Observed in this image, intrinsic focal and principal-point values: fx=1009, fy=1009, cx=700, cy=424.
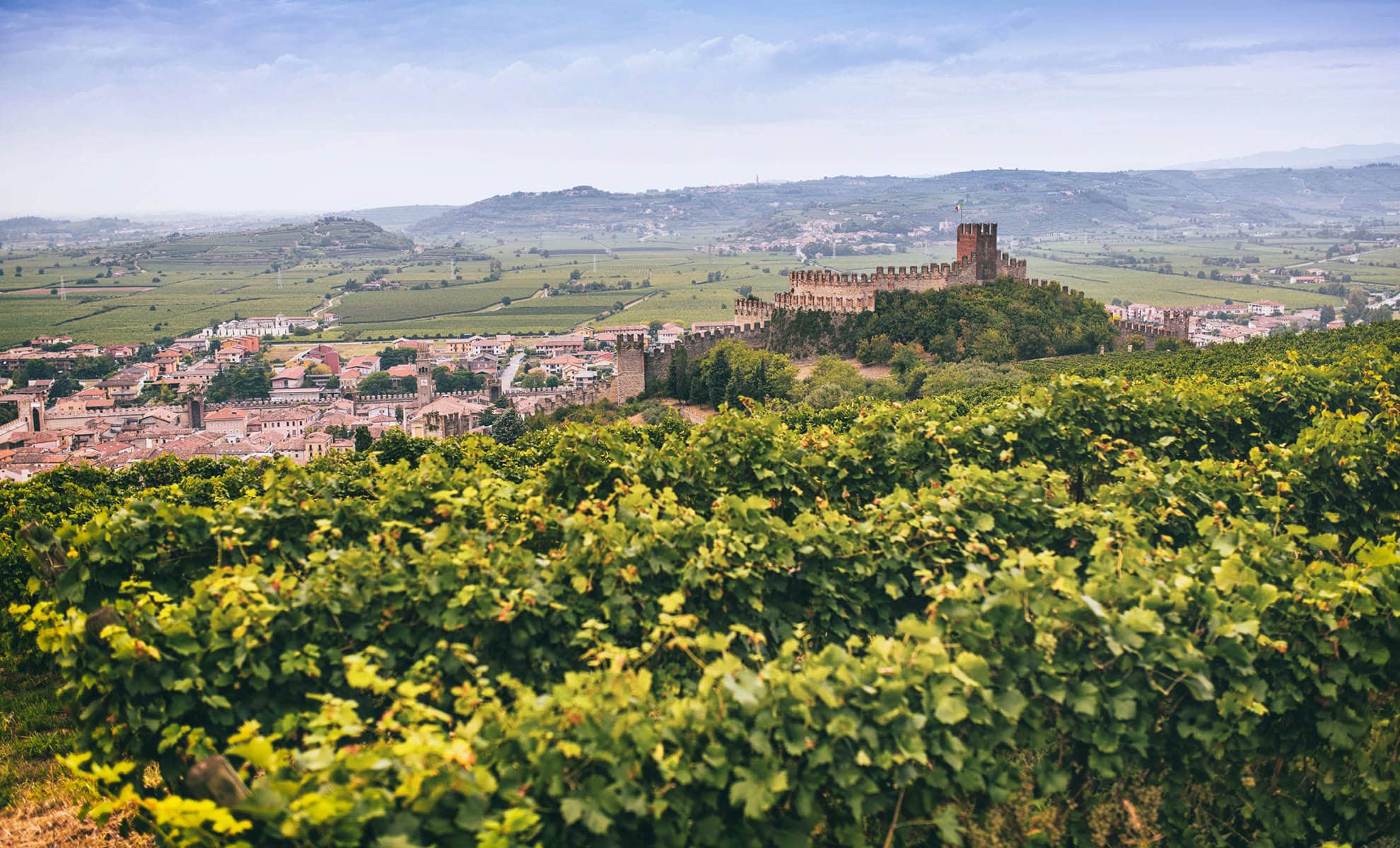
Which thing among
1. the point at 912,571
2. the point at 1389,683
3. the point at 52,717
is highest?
the point at 912,571

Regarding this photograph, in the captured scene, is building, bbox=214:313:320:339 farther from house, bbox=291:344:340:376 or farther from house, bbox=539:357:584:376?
house, bbox=539:357:584:376

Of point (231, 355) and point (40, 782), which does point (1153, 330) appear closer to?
point (40, 782)

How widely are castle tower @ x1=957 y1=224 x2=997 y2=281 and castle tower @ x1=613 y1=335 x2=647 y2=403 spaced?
51.9 feet

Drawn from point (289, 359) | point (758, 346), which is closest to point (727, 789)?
point (758, 346)

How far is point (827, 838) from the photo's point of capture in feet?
21.4

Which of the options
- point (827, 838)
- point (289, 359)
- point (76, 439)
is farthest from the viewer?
point (289, 359)

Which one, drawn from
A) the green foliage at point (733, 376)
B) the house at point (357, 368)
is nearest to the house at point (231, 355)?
the house at point (357, 368)

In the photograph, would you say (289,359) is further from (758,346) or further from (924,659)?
(924,659)

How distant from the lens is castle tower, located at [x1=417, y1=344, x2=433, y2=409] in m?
81.3

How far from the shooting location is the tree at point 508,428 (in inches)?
1567

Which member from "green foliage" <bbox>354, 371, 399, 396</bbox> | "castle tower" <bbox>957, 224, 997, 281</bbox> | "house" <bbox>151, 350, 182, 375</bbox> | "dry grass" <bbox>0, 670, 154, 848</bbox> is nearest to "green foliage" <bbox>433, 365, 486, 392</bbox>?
"green foliage" <bbox>354, 371, 399, 396</bbox>

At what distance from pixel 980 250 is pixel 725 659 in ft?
145

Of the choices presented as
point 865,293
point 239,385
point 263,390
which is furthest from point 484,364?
point 865,293

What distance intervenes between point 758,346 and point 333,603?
3993cm
